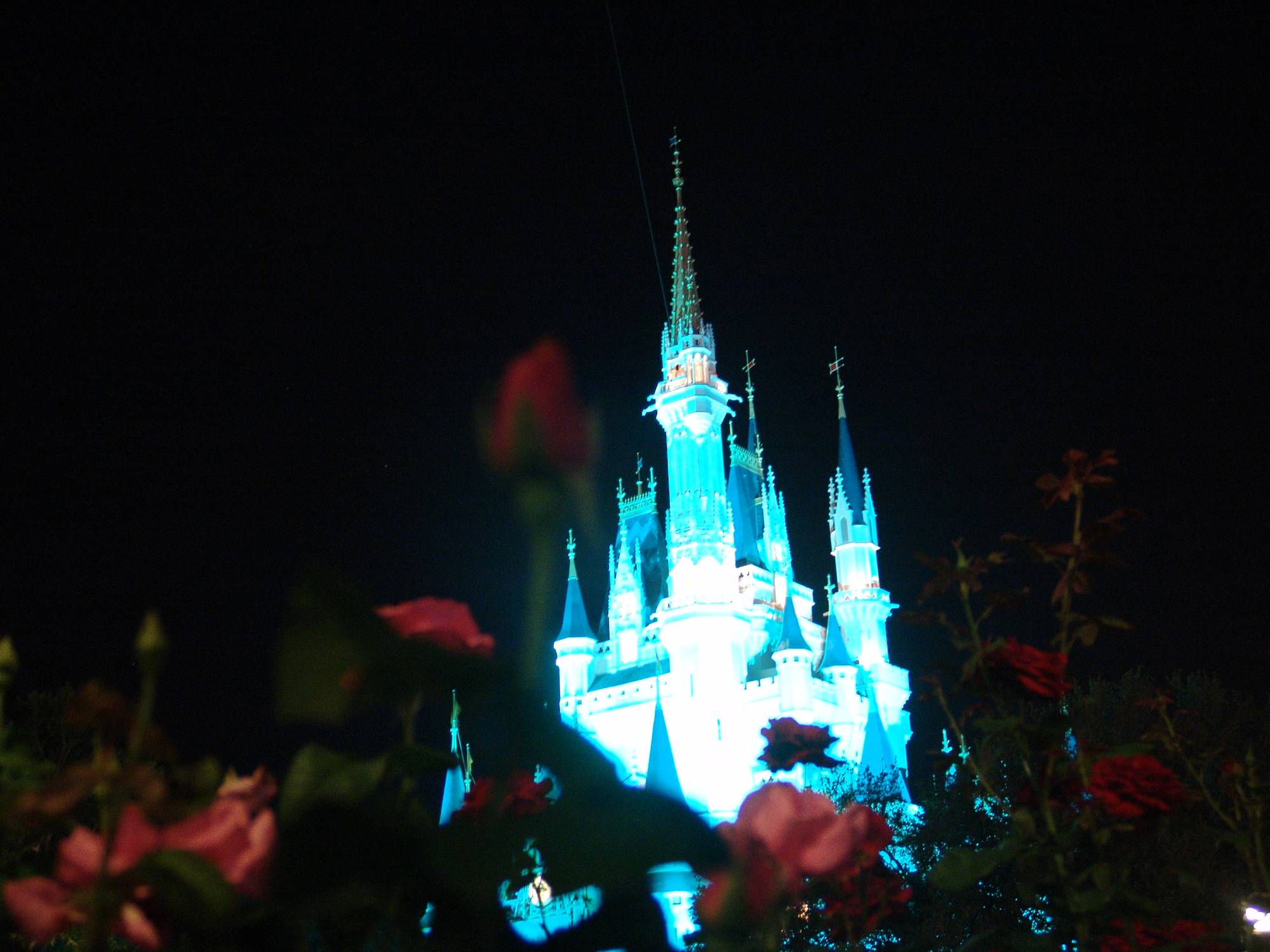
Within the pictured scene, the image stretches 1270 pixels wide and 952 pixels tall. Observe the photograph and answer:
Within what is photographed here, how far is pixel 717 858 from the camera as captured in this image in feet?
5.49

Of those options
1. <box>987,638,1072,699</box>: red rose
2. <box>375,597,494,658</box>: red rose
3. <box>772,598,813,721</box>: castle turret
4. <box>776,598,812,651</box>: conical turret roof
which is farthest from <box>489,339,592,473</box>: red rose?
<box>776,598,812,651</box>: conical turret roof

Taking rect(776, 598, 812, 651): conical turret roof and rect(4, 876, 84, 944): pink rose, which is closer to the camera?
rect(4, 876, 84, 944): pink rose

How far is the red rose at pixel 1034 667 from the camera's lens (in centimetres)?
324

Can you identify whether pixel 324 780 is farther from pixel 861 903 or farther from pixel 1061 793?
pixel 1061 793

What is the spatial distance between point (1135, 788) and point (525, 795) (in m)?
1.56

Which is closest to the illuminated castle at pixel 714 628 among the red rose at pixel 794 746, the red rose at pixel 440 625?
the red rose at pixel 794 746

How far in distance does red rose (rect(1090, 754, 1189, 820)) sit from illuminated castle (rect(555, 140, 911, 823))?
34.0 meters

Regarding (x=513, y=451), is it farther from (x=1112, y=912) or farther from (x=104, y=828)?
(x=1112, y=912)

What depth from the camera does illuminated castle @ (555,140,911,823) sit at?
136 feet

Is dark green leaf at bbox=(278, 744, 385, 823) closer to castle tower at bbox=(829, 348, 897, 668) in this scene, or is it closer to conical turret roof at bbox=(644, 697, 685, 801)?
conical turret roof at bbox=(644, 697, 685, 801)

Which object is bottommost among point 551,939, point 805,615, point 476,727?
point 551,939

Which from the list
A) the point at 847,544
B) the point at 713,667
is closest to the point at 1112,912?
the point at 713,667

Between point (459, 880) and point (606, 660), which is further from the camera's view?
point (606, 660)

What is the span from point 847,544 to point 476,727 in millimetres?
46284
